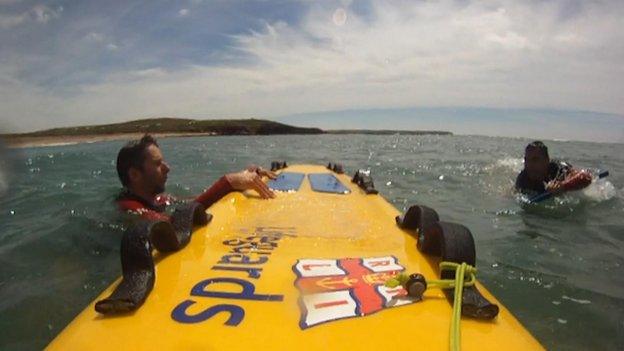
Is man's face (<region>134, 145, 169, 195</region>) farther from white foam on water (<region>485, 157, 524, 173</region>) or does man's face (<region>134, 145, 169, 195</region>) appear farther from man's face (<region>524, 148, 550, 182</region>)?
white foam on water (<region>485, 157, 524, 173</region>)

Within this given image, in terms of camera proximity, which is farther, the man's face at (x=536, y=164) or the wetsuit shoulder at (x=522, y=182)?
the wetsuit shoulder at (x=522, y=182)

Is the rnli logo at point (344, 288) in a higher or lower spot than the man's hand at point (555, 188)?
higher

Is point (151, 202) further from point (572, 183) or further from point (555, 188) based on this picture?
point (572, 183)

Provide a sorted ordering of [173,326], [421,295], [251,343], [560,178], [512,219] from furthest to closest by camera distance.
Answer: [560,178]
[512,219]
[421,295]
[173,326]
[251,343]

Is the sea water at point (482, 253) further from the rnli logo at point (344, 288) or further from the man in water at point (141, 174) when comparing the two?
the rnli logo at point (344, 288)

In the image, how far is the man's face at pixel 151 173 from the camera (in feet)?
15.0

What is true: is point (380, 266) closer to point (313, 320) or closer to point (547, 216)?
point (313, 320)

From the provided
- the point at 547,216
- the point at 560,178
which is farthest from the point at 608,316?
the point at 560,178

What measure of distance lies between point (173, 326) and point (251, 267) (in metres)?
0.81

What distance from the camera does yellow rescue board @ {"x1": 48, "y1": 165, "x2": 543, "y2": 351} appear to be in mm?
1751

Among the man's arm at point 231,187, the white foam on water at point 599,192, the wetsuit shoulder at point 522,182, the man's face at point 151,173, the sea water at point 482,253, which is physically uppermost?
the man's face at point 151,173

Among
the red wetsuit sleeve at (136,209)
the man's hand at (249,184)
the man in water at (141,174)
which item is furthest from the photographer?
the man's hand at (249,184)

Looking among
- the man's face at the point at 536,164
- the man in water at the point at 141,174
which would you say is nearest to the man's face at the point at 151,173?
the man in water at the point at 141,174

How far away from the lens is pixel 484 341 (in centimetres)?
176
